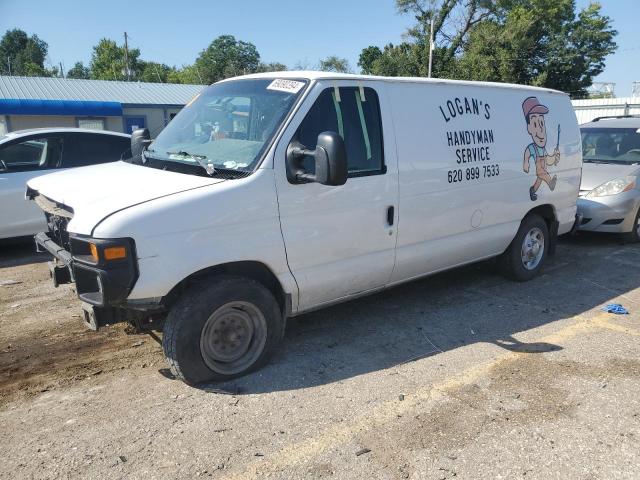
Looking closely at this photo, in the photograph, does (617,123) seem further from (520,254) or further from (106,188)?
(106,188)

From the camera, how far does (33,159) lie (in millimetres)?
7594

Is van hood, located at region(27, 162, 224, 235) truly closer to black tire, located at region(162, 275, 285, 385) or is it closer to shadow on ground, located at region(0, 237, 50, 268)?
black tire, located at region(162, 275, 285, 385)

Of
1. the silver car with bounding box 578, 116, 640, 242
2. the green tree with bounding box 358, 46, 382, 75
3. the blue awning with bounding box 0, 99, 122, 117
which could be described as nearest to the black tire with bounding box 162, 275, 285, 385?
the silver car with bounding box 578, 116, 640, 242

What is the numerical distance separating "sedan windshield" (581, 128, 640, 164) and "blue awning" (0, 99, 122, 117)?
1962 cm

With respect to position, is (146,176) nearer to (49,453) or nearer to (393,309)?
(49,453)

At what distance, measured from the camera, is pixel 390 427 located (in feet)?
10.8

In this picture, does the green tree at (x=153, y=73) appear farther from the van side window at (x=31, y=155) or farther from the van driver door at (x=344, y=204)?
the van driver door at (x=344, y=204)

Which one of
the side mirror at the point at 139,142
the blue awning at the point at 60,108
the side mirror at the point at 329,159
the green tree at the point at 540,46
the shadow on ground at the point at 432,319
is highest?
the green tree at the point at 540,46

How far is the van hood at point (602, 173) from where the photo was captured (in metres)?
7.82

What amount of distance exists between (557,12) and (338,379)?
49.4 meters

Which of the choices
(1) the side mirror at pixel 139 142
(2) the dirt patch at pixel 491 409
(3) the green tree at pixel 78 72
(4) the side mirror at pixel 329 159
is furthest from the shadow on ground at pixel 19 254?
(3) the green tree at pixel 78 72

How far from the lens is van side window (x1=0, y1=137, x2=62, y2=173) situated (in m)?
7.35

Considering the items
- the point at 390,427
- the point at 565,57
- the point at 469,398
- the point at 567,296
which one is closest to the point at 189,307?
the point at 390,427

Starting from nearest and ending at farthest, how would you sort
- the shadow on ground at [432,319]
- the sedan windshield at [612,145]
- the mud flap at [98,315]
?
the mud flap at [98,315], the shadow on ground at [432,319], the sedan windshield at [612,145]
